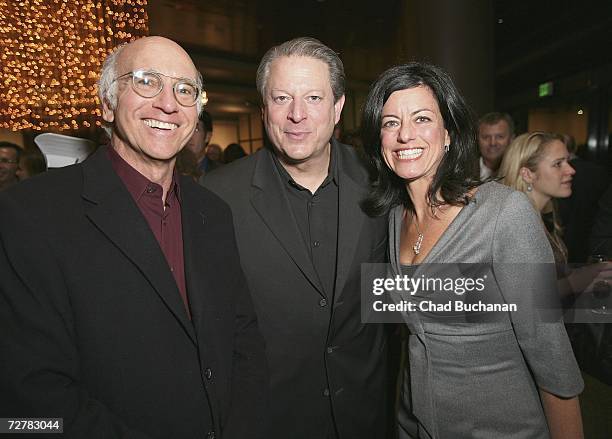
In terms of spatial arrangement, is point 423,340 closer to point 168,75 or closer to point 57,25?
point 168,75

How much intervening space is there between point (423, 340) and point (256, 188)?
3.00 feet

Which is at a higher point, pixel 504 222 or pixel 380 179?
pixel 380 179

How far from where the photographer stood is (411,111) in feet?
5.71

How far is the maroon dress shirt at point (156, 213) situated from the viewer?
143 centimetres

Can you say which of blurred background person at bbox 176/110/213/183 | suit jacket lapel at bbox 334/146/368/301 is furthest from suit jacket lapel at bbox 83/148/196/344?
blurred background person at bbox 176/110/213/183

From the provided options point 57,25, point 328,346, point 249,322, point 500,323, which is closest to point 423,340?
point 500,323

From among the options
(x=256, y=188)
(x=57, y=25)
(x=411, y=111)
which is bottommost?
(x=256, y=188)

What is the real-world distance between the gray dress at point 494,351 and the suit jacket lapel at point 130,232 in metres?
0.86

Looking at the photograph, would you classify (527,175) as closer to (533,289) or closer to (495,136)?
(495,136)

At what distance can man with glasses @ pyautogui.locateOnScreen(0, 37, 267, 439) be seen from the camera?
1102 millimetres

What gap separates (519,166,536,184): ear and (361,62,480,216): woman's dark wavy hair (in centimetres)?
161

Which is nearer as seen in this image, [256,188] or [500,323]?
[500,323]

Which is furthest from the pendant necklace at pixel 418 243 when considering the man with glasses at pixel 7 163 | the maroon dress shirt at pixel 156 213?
the man with glasses at pixel 7 163

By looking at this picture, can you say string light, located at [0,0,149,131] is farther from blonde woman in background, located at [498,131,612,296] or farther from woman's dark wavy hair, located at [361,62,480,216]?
blonde woman in background, located at [498,131,612,296]
